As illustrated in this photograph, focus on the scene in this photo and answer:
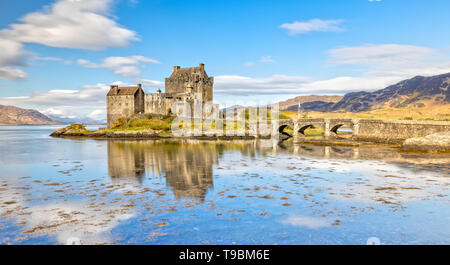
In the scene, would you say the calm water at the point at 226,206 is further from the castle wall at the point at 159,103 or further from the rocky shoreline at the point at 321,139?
the castle wall at the point at 159,103

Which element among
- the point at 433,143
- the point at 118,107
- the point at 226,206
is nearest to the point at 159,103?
the point at 118,107

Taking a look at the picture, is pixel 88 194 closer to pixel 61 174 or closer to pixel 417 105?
pixel 61 174

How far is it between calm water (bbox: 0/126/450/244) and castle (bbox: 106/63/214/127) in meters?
52.0

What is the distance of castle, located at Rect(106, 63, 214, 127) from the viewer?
72.9m

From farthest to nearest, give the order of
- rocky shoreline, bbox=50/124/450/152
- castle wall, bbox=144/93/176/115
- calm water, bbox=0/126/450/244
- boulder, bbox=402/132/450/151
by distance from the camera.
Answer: castle wall, bbox=144/93/176/115, rocky shoreline, bbox=50/124/450/152, boulder, bbox=402/132/450/151, calm water, bbox=0/126/450/244

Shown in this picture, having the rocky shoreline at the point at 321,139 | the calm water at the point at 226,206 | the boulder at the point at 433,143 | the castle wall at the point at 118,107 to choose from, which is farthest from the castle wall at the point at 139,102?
the boulder at the point at 433,143

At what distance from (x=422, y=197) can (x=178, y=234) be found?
36.9 feet

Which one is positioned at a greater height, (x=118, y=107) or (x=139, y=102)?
(x=139, y=102)

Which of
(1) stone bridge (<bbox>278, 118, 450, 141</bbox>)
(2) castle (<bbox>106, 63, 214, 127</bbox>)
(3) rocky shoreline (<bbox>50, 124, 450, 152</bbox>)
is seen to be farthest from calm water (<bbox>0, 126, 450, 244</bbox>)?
(2) castle (<bbox>106, 63, 214, 127</bbox>)

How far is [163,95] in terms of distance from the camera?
72.9m

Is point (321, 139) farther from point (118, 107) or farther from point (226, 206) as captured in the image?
point (118, 107)

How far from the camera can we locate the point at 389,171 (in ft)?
68.2

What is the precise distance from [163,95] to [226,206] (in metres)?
63.4

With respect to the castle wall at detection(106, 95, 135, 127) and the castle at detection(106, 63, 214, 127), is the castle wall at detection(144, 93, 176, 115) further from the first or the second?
the castle wall at detection(106, 95, 135, 127)
